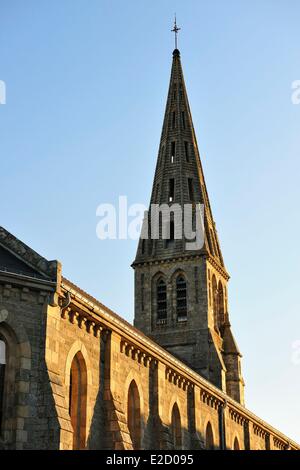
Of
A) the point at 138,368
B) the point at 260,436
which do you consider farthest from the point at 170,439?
the point at 260,436

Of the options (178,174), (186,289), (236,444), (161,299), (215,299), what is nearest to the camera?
(236,444)

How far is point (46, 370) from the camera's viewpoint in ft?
79.6

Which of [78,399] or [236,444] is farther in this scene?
[236,444]

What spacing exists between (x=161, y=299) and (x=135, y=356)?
84.7ft

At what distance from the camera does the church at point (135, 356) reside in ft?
78.6

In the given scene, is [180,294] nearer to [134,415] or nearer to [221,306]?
[221,306]

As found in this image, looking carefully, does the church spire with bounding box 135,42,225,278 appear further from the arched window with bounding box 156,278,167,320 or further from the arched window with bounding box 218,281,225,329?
the arched window with bounding box 156,278,167,320

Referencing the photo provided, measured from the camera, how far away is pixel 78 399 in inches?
1094

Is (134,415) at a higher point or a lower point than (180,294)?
lower

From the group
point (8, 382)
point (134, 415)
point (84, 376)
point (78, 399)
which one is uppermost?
point (84, 376)

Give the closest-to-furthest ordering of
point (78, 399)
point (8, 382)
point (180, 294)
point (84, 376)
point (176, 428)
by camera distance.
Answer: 1. point (8, 382)
2. point (78, 399)
3. point (84, 376)
4. point (176, 428)
5. point (180, 294)

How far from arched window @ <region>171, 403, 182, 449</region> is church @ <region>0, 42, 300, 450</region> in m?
0.05

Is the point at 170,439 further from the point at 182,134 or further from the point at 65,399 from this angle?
the point at 182,134

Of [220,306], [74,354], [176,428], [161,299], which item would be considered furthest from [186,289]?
[74,354]
